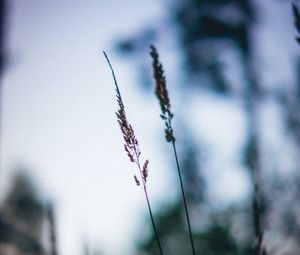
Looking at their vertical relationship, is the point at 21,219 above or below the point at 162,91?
above

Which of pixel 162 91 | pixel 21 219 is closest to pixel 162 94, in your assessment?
pixel 162 91

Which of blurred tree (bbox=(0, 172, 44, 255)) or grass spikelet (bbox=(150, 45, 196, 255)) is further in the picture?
blurred tree (bbox=(0, 172, 44, 255))

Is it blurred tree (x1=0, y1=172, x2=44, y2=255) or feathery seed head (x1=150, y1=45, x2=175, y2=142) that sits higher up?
blurred tree (x1=0, y1=172, x2=44, y2=255)

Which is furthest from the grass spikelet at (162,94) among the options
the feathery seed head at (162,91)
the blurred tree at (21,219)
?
the blurred tree at (21,219)

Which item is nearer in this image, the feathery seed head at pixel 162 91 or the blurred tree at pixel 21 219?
the feathery seed head at pixel 162 91

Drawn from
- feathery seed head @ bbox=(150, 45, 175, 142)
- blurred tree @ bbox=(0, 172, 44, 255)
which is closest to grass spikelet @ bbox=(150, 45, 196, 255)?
feathery seed head @ bbox=(150, 45, 175, 142)

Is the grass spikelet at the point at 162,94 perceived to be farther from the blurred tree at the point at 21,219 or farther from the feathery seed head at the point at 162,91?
the blurred tree at the point at 21,219

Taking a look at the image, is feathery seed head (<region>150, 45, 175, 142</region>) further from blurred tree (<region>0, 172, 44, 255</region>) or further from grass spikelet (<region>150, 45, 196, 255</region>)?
blurred tree (<region>0, 172, 44, 255</region>)

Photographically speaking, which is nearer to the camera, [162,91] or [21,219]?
[162,91]

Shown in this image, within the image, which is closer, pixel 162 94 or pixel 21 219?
pixel 162 94

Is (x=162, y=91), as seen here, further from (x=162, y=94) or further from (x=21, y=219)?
(x=21, y=219)

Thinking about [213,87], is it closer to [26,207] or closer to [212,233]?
[212,233]

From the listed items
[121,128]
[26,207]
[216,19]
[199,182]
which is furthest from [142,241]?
[121,128]

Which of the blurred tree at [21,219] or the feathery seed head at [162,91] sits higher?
the blurred tree at [21,219]
